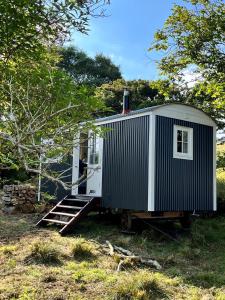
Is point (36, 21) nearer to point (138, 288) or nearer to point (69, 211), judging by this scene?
point (138, 288)

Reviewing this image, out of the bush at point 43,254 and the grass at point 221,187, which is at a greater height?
the grass at point 221,187

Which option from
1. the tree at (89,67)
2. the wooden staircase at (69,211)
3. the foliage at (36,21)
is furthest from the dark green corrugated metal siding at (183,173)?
the tree at (89,67)

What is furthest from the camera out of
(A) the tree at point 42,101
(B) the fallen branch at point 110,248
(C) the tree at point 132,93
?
(C) the tree at point 132,93

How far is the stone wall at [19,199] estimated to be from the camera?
12750mm

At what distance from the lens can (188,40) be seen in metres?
11.7

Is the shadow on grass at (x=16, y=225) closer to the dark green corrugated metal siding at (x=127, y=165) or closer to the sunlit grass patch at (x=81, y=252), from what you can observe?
the sunlit grass patch at (x=81, y=252)

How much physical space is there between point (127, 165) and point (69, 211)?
2286mm

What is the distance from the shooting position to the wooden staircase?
10.2 m

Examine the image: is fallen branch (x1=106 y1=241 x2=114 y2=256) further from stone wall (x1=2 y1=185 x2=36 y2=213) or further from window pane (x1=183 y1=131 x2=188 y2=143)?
stone wall (x1=2 y1=185 x2=36 y2=213)

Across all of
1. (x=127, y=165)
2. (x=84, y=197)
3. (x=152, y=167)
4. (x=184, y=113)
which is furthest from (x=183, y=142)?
(x=84, y=197)

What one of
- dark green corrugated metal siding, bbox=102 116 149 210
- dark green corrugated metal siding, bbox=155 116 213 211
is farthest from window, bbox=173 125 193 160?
dark green corrugated metal siding, bbox=102 116 149 210

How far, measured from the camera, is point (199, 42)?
11.7 m

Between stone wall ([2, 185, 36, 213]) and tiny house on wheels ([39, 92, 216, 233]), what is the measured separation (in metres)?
1.69

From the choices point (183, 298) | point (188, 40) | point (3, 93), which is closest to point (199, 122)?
point (188, 40)
